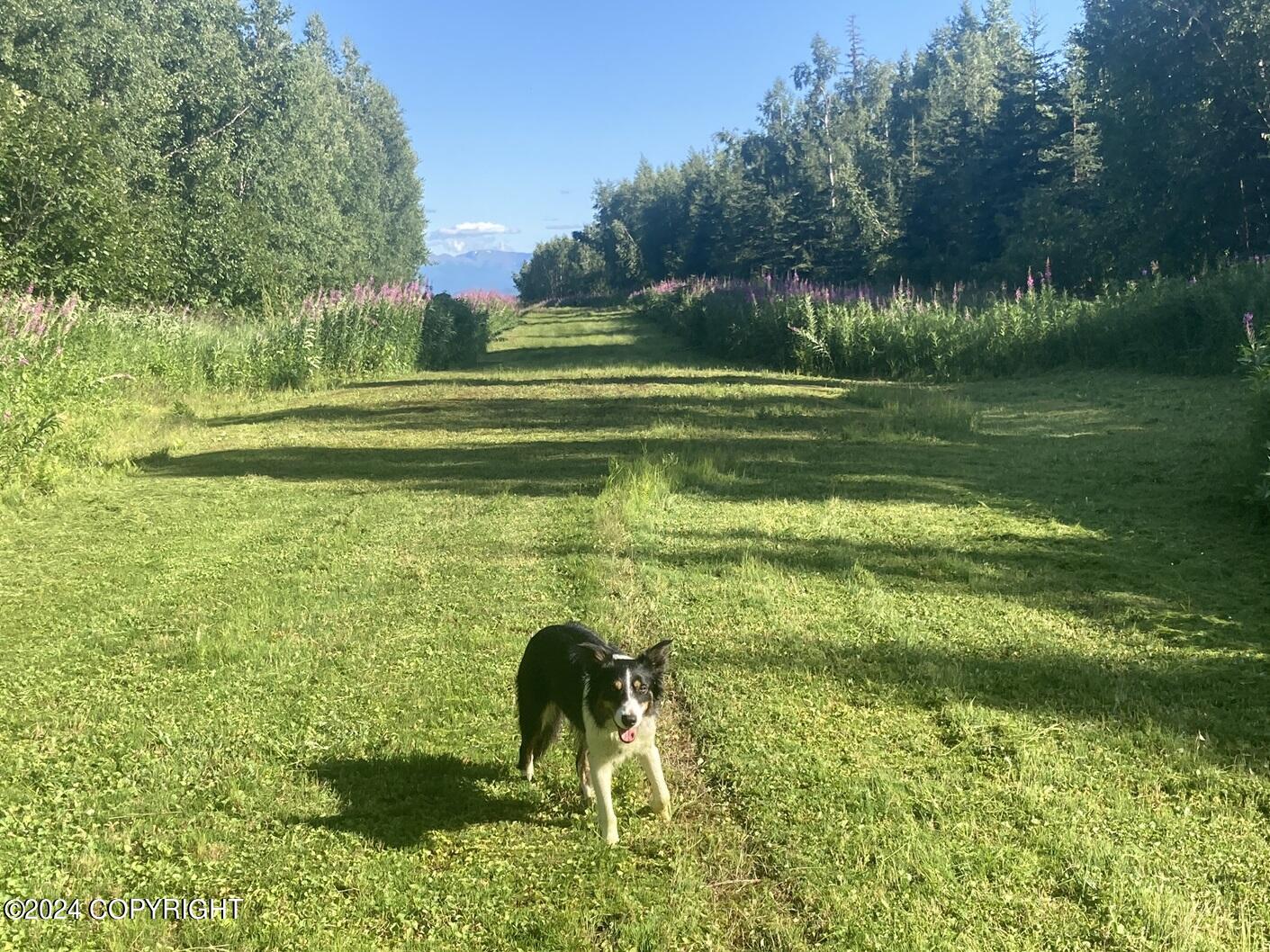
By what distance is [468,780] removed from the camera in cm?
344

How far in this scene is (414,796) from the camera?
329 centimetres

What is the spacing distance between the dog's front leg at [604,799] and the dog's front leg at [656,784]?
14 centimetres

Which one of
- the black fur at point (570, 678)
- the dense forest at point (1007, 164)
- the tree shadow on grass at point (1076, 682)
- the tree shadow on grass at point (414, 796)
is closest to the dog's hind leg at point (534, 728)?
the black fur at point (570, 678)

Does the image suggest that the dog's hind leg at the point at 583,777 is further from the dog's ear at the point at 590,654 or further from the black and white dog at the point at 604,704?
the dog's ear at the point at 590,654

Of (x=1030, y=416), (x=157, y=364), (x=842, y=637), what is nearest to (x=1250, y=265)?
(x=1030, y=416)

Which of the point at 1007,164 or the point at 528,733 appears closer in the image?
the point at 528,733

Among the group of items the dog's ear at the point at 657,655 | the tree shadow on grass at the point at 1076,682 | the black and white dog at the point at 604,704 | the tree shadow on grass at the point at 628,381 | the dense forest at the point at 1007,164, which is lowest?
the tree shadow on grass at the point at 1076,682

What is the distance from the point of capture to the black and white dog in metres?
2.98

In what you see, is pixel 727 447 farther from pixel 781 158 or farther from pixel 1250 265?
pixel 781 158

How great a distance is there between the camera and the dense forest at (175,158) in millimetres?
16750

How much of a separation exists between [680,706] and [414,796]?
126 centimetres

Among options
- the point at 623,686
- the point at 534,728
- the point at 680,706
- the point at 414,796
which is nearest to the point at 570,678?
the point at 623,686

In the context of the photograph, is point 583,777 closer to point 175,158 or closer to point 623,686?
point 623,686

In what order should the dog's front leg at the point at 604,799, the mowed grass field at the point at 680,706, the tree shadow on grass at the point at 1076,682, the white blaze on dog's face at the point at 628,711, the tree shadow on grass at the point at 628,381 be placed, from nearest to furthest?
the mowed grass field at the point at 680,706 < the white blaze on dog's face at the point at 628,711 < the dog's front leg at the point at 604,799 < the tree shadow on grass at the point at 1076,682 < the tree shadow on grass at the point at 628,381
